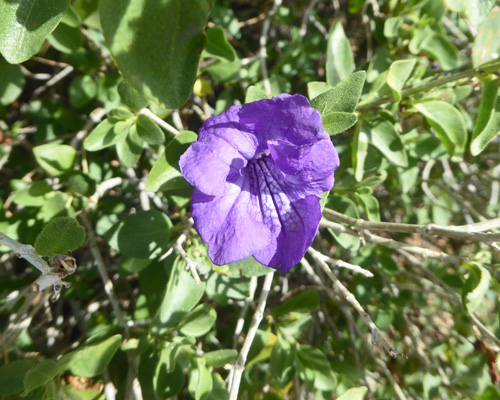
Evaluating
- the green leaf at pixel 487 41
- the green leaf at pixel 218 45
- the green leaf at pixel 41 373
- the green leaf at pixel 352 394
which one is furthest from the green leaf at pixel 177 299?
the green leaf at pixel 487 41

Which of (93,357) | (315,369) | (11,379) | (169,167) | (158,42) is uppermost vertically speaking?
(158,42)

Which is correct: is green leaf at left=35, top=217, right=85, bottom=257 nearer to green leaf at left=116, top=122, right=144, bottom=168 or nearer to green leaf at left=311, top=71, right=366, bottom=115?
green leaf at left=116, top=122, right=144, bottom=168

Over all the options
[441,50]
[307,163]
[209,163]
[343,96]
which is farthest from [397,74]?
[209,163]

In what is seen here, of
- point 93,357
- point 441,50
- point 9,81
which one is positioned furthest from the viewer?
point 441,50

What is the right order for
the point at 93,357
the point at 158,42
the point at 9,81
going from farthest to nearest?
the point at 9,81
the point at 93,357
the point at 158,42

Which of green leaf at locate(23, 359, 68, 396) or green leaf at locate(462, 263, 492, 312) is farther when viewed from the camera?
green leaf at locate(462, 263, 492, 312)

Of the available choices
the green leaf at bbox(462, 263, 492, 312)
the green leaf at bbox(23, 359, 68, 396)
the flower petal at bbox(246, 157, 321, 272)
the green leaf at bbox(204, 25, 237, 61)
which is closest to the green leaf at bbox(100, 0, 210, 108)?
the flower petal at bbox(246, 157, 321, 272)

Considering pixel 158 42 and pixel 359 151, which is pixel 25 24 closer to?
pixel 158 42
